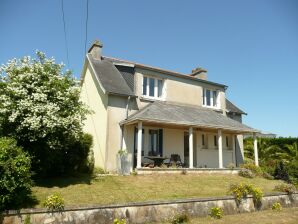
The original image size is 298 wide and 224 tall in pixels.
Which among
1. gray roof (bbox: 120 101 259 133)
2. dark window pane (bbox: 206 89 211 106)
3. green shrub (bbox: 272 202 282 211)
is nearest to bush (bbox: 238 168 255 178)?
gray roof (bbox: 120 101 259 133)

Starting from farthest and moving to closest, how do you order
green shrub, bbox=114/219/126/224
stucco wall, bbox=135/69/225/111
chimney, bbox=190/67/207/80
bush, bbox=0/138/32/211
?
chimney, bbox=190/67/207/80 → stucco wall, bbox=135/69/225/111 → green shrub, bbox=114/219/126/224 → bush, bbox=0/138/32/211

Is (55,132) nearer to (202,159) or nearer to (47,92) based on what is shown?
(47,92)

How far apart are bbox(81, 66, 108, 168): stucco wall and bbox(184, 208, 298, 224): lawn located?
29.4 feet

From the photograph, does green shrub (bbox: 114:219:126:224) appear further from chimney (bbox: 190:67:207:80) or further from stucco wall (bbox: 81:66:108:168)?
chimney (bbox: 190:67:207:80)

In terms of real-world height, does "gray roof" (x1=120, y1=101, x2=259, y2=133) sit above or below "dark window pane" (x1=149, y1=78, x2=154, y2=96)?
below

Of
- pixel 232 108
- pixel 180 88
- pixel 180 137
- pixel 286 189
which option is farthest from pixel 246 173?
pixel 232 108

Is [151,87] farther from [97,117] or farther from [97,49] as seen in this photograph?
[97,49]

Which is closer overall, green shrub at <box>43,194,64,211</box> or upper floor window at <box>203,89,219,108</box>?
green shrub at <box>43,194,64,211</box>

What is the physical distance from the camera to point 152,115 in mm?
18047

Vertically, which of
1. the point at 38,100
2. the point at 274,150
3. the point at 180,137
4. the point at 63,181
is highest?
the point at 38,100

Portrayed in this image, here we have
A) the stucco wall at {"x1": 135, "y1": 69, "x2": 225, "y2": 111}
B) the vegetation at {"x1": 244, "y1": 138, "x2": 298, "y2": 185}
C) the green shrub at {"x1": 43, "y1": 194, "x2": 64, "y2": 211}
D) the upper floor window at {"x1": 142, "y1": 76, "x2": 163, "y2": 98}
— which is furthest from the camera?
the vegetation at {"x1": 244, "y1": 138, "x2": 298, "y2": 185}

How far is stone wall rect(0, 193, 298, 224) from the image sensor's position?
28.7 feet

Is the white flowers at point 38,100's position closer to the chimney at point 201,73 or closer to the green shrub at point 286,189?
the green shrub at point 286,189

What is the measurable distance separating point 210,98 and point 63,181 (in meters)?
16.4
